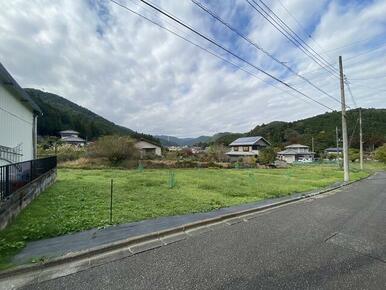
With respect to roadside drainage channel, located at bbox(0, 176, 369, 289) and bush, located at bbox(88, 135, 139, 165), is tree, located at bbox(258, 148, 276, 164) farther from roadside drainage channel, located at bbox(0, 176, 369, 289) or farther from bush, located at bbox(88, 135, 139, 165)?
roadside drainage channel, located at bbox(0, 176, 369, 289)

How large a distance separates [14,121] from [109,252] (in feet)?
31.0

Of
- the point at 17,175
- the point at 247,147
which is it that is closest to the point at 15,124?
the point at 17,175

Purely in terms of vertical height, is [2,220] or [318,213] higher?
[2,220]

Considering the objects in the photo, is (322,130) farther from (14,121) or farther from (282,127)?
(14,121)

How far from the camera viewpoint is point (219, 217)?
6.23 metres

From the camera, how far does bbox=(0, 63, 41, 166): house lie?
355 inches

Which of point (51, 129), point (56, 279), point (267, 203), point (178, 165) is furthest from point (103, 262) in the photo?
point (51, 129)

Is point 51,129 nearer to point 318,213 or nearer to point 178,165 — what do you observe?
point 178,165

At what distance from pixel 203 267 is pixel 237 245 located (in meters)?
1.12

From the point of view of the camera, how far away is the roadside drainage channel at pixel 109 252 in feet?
10.9

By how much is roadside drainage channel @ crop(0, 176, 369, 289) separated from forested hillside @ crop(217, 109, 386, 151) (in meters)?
57.5

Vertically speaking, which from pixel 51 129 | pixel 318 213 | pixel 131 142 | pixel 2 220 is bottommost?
pixel 318 213

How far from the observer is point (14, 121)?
10469 millimetres

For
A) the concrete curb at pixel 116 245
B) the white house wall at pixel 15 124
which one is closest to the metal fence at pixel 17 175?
the white house wall at pixel 15 124
